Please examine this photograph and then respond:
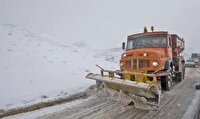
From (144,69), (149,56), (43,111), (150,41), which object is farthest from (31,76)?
(150,41)

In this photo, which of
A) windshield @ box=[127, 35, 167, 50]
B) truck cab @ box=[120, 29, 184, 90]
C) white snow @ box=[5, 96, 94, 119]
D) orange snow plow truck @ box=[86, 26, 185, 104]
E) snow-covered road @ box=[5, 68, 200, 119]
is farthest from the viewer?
windshield @ box=[127, 35, 167, 50]

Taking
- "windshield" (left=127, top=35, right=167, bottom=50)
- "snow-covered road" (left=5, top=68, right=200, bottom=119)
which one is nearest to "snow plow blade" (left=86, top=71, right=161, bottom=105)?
"snow-covered road" (left=5, top=68, right=200, bottom=119)

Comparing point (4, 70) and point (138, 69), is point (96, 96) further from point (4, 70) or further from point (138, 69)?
point (4, 70)

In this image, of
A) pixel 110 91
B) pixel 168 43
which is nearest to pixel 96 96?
pixel 110 91

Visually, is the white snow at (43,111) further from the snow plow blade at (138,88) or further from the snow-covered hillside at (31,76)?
the snow plow blade at (138,88)

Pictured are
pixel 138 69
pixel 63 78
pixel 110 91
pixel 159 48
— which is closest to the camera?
pixel 110 91

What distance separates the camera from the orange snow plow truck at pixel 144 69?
555cm

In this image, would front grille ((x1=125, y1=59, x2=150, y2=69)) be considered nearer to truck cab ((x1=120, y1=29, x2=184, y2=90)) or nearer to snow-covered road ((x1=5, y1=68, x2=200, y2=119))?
truck cab ((x1=120, y1=29, x2=184, y2=90))

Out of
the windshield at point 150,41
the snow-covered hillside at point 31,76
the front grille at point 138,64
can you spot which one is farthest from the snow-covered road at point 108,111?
the windshield at point 150,41

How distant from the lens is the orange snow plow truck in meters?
5.55

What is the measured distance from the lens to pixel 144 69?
7309mm

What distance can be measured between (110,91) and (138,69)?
152 centimetres

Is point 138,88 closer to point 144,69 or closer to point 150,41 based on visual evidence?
point 144,69

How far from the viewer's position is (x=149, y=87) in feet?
16.8
